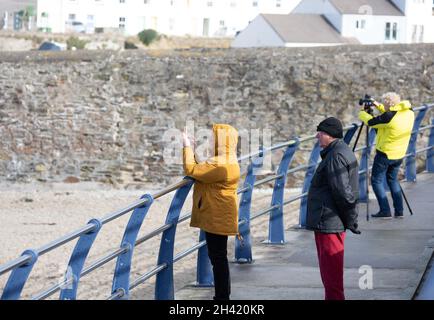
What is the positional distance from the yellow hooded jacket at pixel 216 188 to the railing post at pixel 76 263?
44.3 inches

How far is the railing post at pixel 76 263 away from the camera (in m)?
6.74

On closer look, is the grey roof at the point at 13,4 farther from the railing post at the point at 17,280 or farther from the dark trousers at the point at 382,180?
the railing post at the point at 17,280

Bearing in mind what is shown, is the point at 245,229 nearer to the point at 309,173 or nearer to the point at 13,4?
the point at 309,173

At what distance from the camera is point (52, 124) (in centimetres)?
2569

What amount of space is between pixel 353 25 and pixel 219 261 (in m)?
37.1

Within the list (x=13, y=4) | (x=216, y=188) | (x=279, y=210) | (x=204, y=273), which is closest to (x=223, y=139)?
(x=216, y=188)

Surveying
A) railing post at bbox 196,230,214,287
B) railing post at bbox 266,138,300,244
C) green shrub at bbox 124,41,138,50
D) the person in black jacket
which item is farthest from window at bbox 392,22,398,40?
the person in black jacket

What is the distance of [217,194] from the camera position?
777 centimetres

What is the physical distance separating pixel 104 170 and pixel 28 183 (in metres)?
1.75

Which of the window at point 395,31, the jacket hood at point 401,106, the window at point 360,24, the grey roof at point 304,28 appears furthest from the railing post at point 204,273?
the window at point 360,24
